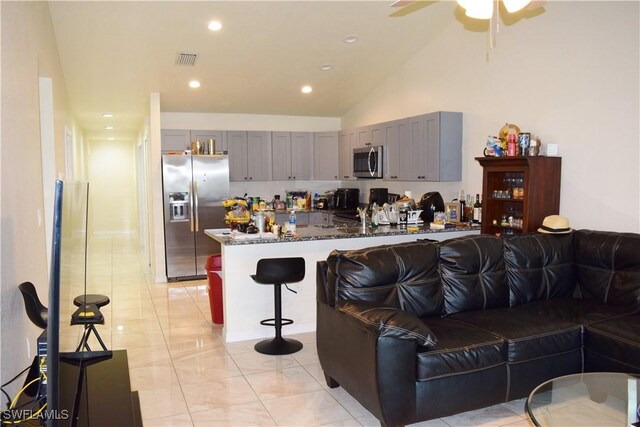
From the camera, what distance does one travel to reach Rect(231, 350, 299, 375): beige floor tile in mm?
3859

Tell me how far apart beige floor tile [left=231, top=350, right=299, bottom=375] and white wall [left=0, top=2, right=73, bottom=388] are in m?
1.49

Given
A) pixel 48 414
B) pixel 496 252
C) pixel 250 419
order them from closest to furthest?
pixel 48 414 < pixel 250 419 < pixel 496 252

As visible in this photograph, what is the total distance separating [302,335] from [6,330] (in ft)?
9.00

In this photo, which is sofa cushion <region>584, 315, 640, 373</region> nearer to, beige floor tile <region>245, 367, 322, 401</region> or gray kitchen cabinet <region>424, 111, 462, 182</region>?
beige floor tile <region>245, 367, 322, 401</region>

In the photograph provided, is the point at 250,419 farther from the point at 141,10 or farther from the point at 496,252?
the point at 141,10

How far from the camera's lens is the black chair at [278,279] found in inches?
159

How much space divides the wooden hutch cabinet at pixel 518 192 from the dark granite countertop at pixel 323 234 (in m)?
0.30

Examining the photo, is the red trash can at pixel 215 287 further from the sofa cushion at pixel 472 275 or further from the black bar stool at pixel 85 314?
the sofa cushion at pixel 472 275

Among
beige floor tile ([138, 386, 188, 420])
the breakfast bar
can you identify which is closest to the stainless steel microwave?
the breakfast bar

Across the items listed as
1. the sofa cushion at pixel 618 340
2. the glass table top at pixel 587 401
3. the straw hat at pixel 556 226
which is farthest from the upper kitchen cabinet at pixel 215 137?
the glass table top at pixel 587 401

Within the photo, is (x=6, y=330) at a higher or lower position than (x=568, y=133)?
lower

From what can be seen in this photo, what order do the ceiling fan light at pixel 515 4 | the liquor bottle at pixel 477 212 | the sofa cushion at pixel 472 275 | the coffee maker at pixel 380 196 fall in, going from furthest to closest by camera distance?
the coffee maker at pixel 380 196
the liquor bottle at pixel 477 212
the sofa cushion at pixel 472 275
the ceiling fan light at pixel 515 4

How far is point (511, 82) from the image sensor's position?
503 centimetres

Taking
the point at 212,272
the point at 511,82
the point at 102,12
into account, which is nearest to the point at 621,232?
the point at 511,82
